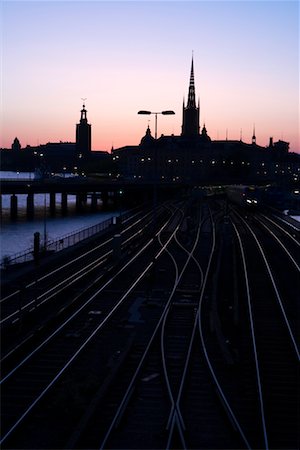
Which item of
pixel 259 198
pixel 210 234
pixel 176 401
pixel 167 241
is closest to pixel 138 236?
pixel 167 241

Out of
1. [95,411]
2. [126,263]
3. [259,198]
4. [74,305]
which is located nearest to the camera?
[95,411]

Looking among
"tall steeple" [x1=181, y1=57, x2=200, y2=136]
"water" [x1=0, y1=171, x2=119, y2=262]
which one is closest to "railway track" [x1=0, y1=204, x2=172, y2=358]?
"water" [x1=0, y1=171, x2=119, y2=262]

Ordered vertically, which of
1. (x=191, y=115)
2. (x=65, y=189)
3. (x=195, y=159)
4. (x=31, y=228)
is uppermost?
(x=191, y=115)

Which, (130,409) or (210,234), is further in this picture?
(210,234)

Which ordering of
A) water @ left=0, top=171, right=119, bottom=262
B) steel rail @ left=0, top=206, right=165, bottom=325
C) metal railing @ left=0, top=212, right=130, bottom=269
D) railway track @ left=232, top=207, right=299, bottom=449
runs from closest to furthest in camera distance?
railway track @ left=232, top=207, right=299, bottom=449
steel rail @ left=0, top=206, right=165, bottom=325
metal railing @ left=0, top=212, right=130, bottom=269
water @ left=0, top=171, right=119, bottom=262

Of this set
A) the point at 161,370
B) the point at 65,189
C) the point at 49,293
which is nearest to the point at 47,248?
the point at 49,293

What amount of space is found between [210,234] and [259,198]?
107 feet

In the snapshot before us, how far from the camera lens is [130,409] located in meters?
11.2

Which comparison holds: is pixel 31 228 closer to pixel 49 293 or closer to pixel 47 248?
pixel 47 248

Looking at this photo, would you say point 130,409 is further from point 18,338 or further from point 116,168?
point 116,168

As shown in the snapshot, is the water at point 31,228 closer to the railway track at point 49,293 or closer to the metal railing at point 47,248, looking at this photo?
the metal railing at point 47,248

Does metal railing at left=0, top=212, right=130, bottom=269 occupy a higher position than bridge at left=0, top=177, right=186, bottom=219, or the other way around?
bridge at left=0, top=177, right=186, bottom=219

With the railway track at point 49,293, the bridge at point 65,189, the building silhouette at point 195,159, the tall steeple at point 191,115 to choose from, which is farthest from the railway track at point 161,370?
the tall steeple at point 191,115

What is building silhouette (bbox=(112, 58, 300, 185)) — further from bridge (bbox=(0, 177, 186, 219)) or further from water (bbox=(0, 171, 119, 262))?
water (bbox=(0, 171, 119, 262))
